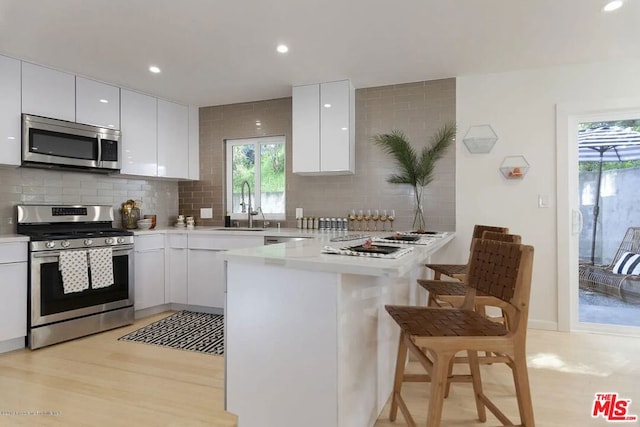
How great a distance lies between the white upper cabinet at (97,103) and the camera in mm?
3662

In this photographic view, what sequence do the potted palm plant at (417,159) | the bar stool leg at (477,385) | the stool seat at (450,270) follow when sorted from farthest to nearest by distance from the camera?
the potted palm plant at (417,159) < the stool seat at (450,270) < the bar stool leg at (477,385)

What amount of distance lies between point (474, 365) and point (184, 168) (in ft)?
13.2

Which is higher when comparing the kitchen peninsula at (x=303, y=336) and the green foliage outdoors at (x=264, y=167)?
the green foliage outdoors at (x=264, y=167)

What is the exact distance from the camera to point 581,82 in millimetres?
3455

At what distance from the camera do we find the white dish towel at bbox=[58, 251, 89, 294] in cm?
318

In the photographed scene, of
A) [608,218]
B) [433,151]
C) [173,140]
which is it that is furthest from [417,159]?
[173,140]

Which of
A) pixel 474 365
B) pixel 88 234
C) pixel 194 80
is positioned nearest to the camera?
pixel 474 365

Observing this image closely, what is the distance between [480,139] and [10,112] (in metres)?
4.21

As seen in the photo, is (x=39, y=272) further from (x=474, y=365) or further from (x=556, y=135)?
(x=556, y=135)

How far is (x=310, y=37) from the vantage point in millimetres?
2932

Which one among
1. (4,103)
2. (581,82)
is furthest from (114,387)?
(581,82)

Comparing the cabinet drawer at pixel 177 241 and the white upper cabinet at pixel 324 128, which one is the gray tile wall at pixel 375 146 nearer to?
the white upper cabinet at pixel 324 128

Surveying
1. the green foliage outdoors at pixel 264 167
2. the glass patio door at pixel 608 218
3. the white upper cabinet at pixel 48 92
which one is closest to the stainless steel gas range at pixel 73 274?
the white upper cabinet at pixel 48 92

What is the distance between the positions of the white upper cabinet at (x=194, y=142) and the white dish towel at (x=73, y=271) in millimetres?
1862
